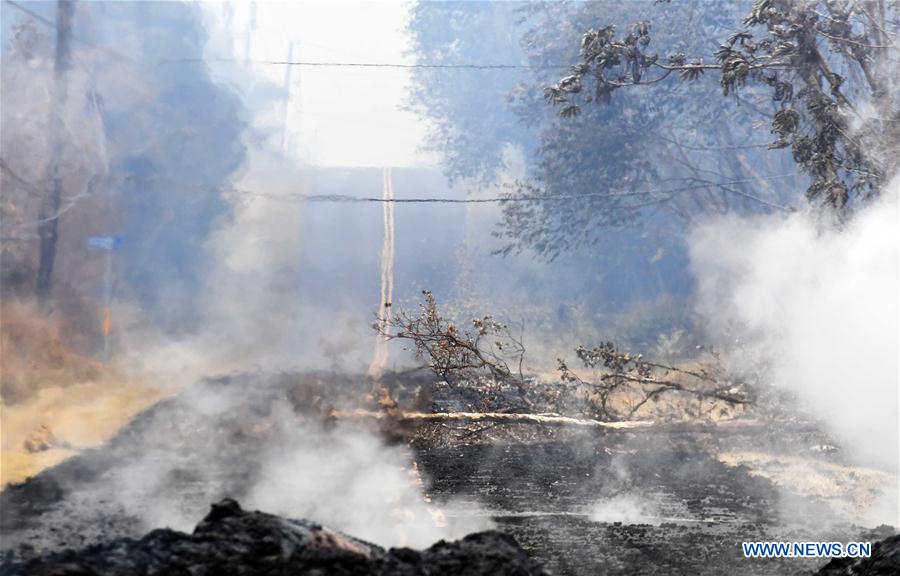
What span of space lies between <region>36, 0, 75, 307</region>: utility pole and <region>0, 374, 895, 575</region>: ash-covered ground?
3481 millimetres

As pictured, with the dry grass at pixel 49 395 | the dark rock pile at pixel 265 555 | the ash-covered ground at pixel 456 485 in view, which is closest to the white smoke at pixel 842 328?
the ash-covered ground at pixel 456 485

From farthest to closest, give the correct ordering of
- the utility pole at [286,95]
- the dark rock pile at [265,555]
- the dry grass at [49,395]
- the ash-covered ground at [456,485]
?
the utility pole at [286,95] < the dry grass at [49,395] < the ash-covered ground at [456,485] < the dark rock pile at [265,555]

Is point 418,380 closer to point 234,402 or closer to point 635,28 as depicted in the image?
point 234,402

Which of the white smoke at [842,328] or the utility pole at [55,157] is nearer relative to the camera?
the white smoke at [842,328]

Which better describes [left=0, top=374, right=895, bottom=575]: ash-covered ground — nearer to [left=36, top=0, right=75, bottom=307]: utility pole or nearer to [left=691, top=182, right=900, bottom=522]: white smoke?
[left=691, top=182, right=900, bottom=522]: white smoke

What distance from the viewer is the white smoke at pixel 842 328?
12516 millimetres

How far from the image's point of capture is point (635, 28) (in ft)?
52.2

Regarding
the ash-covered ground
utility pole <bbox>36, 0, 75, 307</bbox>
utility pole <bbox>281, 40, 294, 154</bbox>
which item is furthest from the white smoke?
utility pole <bbox>281, 40, 294, 154</bbox>

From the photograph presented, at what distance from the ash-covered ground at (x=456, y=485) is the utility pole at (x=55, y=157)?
11.4 feet

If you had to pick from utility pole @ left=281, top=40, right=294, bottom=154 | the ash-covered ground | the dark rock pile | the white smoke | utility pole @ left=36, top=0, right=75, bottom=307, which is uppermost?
utility pole @ left=281, top=40, right=294, bottom=154

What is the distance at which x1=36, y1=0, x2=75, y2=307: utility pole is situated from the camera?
16.6 metres

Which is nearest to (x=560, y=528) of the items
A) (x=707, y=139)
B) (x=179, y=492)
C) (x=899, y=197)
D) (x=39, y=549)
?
(x=179, y=492)

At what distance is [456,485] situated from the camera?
484 inches

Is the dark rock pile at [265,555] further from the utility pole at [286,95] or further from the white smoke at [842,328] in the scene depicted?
the utility pole at [286,95]
